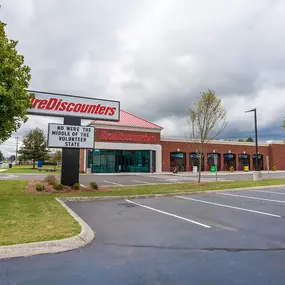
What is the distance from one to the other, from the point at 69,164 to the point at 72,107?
3.47 m

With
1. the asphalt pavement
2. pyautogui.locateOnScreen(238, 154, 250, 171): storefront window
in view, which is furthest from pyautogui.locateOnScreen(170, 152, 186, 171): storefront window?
pyautogui.locateOnScreen(238, 154, 250, 171): storefront window

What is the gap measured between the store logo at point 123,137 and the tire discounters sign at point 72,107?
20.1 m

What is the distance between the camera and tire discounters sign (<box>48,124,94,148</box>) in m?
15.9

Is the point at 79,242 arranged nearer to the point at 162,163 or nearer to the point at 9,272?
the point at 9,272

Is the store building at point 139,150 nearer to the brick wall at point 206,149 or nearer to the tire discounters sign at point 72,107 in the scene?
the brick wall at point 206,149

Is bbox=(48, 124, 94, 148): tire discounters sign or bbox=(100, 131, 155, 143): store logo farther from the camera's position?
bbox=(100, 131, 155, 143): store logo

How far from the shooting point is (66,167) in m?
16.5

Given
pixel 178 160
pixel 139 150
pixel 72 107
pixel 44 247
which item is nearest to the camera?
pixel 44 247

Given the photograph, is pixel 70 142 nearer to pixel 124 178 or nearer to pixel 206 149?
pixel 124 178

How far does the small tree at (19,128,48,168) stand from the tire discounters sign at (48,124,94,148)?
124 ft

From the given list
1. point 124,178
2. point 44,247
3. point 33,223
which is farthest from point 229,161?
point 44,247

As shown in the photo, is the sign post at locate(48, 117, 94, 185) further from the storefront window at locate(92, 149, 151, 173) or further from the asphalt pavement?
the storefront window at locate(92, 149, 151, 173)

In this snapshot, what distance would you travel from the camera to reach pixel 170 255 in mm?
4949

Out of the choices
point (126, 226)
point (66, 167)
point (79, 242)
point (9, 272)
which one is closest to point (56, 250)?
point (79, 242)
